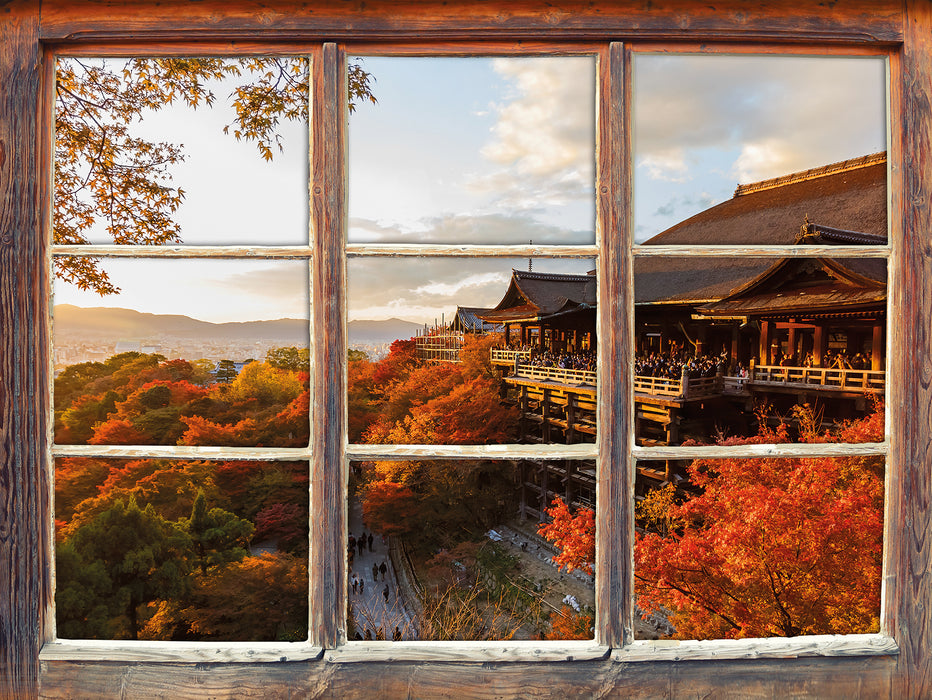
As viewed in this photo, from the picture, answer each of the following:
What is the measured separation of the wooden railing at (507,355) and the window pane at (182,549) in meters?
1.50

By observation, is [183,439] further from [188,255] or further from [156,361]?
[188,255]

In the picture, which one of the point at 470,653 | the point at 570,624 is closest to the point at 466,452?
the point at 470,653

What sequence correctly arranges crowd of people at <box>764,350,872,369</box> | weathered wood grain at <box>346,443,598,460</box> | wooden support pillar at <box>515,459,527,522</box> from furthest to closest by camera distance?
wooden support pillar at <box>515,459,527,522</box> < crowd of people at <box>764,350,872,369</box> < weathered wood grain at <box>346,443,598,460</box>

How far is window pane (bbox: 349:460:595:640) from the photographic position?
2.38 metres

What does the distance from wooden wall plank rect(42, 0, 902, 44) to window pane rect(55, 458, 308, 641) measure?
91.9 inches

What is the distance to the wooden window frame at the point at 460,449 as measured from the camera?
118cm

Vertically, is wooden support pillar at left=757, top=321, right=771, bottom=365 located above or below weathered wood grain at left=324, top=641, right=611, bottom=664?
above

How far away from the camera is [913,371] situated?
1.19 m

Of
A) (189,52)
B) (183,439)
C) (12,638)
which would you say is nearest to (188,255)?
(189,52)

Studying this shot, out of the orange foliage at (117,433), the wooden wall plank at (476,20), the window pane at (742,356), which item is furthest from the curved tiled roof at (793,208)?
the orange foliage at (117,433)

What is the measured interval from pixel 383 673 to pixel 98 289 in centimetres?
222

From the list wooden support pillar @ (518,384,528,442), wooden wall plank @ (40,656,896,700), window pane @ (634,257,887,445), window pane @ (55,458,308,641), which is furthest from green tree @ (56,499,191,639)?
window pane @ (634,257,887,445)

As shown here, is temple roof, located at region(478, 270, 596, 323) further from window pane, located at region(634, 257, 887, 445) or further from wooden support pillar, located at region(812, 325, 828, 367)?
wooden support pillar, located at region(812, 325, 828, 367)

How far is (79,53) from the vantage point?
1.23m
